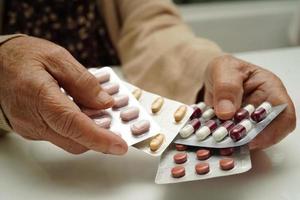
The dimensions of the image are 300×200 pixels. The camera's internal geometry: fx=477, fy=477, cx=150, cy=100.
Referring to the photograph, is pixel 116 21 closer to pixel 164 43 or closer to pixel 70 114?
pixel 164 43

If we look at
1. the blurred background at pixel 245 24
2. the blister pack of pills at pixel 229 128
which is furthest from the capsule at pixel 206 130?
the blurred background at pixel 245 24

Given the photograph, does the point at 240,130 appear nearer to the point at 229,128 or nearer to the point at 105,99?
the point at 229,128

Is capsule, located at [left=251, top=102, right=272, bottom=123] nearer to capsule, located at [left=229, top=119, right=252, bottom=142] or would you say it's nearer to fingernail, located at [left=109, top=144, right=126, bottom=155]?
capsule, located at [left=229, top=119, right=252, bottom=142]

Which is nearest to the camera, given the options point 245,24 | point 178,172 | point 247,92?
point 178,172

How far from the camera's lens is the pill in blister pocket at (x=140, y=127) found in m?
0.45

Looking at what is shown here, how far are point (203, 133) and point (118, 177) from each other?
0.09m

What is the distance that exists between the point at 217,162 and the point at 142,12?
0.42 m

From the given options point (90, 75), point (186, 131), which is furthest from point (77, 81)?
point (186, 131)

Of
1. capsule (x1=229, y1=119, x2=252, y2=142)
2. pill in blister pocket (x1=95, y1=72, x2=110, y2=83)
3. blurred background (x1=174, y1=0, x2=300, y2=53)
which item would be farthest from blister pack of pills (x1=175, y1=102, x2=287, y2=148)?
blurred background (x1=174, y1=0, x2=300, y2=53)

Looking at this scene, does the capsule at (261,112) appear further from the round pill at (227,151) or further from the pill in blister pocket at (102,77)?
the pill in blister pocket at (102,77)

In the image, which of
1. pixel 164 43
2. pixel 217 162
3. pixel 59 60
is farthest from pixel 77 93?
pixel 164 43

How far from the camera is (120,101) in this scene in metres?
0.49

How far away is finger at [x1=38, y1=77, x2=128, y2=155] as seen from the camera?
424 mm

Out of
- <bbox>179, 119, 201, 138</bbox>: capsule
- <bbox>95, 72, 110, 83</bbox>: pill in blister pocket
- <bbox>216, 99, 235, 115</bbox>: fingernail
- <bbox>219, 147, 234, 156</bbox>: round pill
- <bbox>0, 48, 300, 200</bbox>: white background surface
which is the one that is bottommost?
<bbox>0, 48, 300, 200</bbox>: white background surface
